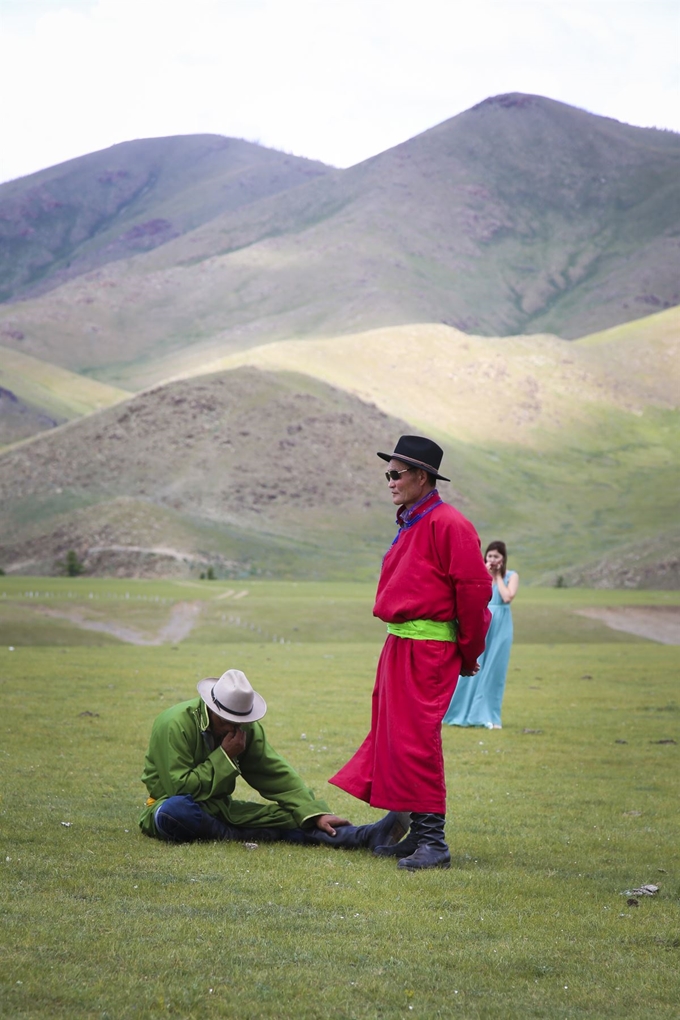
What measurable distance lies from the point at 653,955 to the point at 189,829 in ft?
13.1

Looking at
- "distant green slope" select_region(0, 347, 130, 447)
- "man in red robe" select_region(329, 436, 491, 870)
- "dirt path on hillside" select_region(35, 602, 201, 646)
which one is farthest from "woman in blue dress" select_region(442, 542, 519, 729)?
"distant green slope" select_region(0, 347, 130, 447)

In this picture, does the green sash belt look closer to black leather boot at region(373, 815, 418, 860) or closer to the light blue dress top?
black leather boot at region(373, 815, 418, 860)

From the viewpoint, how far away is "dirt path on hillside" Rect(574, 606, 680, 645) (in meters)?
43.1

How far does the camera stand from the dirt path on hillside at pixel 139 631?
36.3 metres

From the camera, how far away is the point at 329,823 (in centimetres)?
974

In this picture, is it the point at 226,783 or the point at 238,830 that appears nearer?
the point at 226,783

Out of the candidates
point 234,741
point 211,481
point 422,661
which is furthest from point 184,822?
point 211,481

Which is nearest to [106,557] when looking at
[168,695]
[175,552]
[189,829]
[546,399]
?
[175,552]

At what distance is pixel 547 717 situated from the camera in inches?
778

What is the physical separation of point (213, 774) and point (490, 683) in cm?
972

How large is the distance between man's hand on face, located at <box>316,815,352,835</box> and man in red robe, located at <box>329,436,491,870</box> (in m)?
0.49

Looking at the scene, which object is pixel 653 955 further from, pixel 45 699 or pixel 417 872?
pixel 45 699

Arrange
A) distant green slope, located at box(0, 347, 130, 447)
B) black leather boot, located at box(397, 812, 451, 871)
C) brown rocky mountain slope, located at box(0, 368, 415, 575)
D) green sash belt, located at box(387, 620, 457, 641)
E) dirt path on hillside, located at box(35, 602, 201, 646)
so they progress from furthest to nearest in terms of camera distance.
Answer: distant green slope, located at box(0, 347, 130, 447) → brown rocky mountain slope, located at box(0, 368, 415, 575) → dirt path on hillside, located at box(35, 602, 201, 646) → green sash belt, located at box(387, 620, 457, 641) → black leather boot, located at box(397, 812, 451, 871)

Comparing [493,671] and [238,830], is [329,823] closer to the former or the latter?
[238,830]
